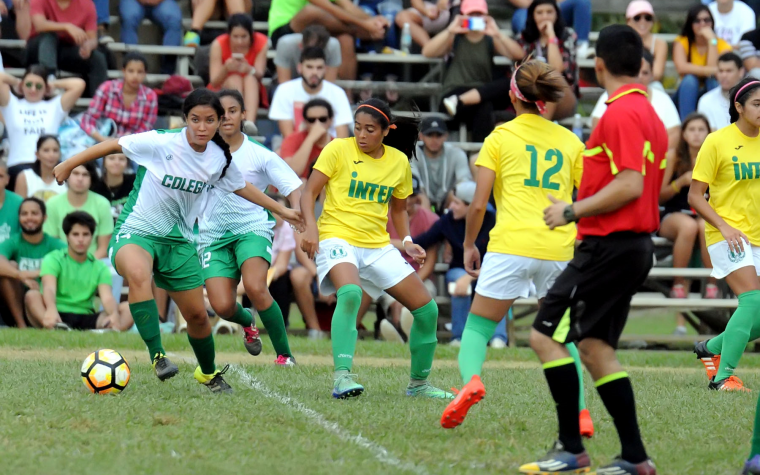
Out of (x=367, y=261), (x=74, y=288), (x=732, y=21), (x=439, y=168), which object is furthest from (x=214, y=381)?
(x=732, y=21)

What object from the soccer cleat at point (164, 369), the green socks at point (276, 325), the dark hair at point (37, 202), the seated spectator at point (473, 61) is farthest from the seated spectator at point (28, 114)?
the soccer cleat at point (164, 369)

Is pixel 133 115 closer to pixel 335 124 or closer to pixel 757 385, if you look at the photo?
pixel 335 124

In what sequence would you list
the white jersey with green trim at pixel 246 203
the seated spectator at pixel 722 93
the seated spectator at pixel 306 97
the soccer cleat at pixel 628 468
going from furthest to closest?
the seated spectator at pixel 722 93
the seated spectator at pixel 306 97
the white jersey with green trim at pixel 246 203
the soccer cleat at pixel 628 468

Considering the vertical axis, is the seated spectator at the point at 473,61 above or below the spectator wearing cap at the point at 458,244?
above

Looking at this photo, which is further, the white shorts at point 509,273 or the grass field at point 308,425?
the white shorts at point 509,273

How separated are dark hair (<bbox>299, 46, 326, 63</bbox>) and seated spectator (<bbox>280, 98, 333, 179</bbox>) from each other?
0.84m

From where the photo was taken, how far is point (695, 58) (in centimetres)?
1516

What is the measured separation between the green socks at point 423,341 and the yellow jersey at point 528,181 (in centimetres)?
109

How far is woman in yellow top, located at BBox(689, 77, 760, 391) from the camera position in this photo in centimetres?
806

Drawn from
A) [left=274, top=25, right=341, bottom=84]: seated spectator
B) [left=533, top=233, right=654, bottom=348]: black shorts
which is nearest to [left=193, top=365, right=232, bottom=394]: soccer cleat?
[left=533, top=233, right=654, bottom=348]: black shorts

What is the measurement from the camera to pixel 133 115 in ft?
45.2

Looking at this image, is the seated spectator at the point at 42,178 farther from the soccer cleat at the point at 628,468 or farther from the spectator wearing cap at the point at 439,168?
the soccer cleat at the point at 628,468

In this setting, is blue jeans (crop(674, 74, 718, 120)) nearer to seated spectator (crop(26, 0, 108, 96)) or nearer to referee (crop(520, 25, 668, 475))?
seated spectator (crop(26, 0, 108, 96))

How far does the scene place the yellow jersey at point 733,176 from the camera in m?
8.18
